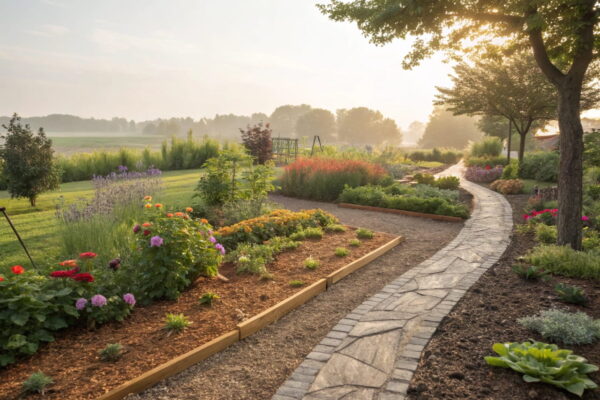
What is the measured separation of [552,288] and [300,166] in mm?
7943

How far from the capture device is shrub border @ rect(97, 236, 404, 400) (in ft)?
8.54

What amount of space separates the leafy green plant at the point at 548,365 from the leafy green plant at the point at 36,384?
3.01 m

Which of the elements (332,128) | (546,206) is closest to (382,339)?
(546,206)

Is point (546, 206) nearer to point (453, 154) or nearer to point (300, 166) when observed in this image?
point (300, 166)

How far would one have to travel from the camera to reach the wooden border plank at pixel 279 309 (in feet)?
11.2

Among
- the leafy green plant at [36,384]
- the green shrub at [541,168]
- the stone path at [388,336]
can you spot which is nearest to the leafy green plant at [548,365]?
the stone path at [388,336]

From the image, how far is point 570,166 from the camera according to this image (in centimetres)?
514

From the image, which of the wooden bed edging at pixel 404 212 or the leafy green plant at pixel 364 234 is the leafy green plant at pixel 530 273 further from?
the wooden bed edging at pixel 404 212

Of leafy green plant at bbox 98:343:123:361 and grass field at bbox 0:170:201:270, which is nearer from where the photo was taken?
leafy green plant at bbox 98:343:123:361

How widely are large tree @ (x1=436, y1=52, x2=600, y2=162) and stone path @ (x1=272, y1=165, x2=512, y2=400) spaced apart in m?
10.5

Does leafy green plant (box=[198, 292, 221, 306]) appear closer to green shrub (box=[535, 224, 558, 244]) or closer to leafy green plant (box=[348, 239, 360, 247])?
leafy green plant (box=[348, 239, 360, 247])

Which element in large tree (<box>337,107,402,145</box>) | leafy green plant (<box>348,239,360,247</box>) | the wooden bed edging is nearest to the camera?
leafy green plant (<box>348,239,360,247</box>)

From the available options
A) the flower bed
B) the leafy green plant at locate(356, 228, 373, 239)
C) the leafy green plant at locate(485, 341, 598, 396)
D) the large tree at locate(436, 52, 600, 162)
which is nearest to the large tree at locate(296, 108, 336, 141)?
the large tree at locate(436, 52, 600, 162)

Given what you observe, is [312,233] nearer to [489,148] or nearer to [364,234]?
[364,234]
